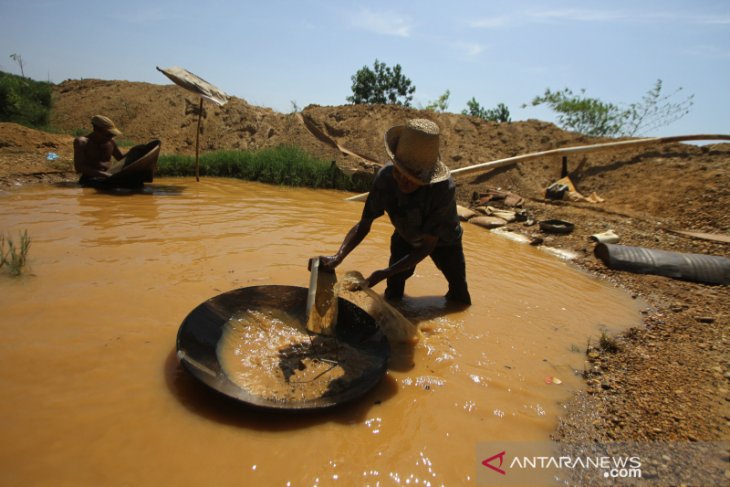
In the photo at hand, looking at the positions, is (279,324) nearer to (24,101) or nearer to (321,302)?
(321,302)

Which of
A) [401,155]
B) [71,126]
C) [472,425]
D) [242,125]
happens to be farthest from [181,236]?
[71,126]

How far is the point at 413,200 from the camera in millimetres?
2512

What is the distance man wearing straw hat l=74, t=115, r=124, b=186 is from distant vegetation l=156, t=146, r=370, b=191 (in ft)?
7.21

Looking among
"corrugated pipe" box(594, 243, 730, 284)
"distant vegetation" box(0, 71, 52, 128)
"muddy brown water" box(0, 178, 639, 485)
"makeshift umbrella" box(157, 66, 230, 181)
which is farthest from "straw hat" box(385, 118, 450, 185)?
→ "distant vegetation" box(0, 71, 52, 128)

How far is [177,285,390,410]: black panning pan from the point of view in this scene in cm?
170

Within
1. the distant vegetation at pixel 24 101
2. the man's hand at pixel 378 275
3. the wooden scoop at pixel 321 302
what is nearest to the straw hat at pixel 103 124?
the wooden scoop at pixel 321 302

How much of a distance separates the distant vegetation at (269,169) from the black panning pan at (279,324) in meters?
6.52

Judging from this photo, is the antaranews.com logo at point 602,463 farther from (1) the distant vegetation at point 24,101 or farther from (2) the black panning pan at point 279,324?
(1) the distant vegetation at point 24,101

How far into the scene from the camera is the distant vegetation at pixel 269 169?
8617 millimetres

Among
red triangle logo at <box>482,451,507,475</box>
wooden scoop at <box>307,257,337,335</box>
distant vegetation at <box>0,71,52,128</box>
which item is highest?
distant vegetation at <box>0,71,52,128</box>

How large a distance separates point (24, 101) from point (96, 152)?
29.2 feet

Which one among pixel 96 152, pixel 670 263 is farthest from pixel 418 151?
pixel 96 152

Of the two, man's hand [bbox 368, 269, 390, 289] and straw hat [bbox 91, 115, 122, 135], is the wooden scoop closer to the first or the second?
man's hand [bbox 368, 269, 390, 289]

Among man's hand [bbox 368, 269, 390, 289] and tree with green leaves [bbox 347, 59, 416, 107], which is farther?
tree with green leaves [bbox 347, 59, 416, 107]
